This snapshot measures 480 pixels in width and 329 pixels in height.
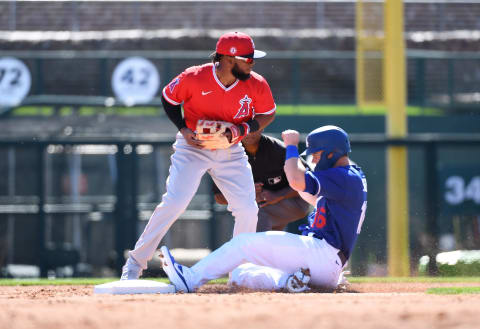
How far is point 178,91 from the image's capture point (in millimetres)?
6070

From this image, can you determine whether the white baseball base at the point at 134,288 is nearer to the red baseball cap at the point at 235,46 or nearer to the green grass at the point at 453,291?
the red baseball cap at the point at 235,46

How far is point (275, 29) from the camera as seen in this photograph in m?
18.3

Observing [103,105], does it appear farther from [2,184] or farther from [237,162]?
[237,162]

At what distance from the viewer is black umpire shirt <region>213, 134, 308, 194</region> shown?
689 cm

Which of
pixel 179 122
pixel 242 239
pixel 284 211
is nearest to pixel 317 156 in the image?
pixel 242 239

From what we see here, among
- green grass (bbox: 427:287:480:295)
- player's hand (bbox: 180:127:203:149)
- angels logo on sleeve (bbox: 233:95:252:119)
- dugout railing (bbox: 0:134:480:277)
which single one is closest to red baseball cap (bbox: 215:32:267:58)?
angels logo on sleeve (bbox: 233:95:252:119)

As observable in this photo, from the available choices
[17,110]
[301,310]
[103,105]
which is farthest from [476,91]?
[301,310]

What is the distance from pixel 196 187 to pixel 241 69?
0.85m

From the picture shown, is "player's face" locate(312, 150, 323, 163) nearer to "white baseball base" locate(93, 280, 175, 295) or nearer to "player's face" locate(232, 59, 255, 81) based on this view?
"player's face" locate(232, 59, 255, 81)

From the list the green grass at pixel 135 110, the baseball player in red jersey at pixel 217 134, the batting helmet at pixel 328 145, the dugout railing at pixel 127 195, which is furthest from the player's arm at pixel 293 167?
the green grass at pixel 135 110

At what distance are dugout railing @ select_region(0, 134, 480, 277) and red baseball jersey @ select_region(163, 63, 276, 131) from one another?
311 cm

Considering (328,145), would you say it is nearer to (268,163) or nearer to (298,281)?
(298,281)

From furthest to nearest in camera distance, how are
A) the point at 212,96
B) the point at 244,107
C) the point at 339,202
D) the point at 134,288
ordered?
the point at 244,107, the point at 212,96, the point at 339,202, the point at 134,288

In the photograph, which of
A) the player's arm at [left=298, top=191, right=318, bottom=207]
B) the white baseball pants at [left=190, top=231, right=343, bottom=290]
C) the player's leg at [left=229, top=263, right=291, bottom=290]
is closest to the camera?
the white baseball pants at [left=190, top=231, right=343, bottom=290]
